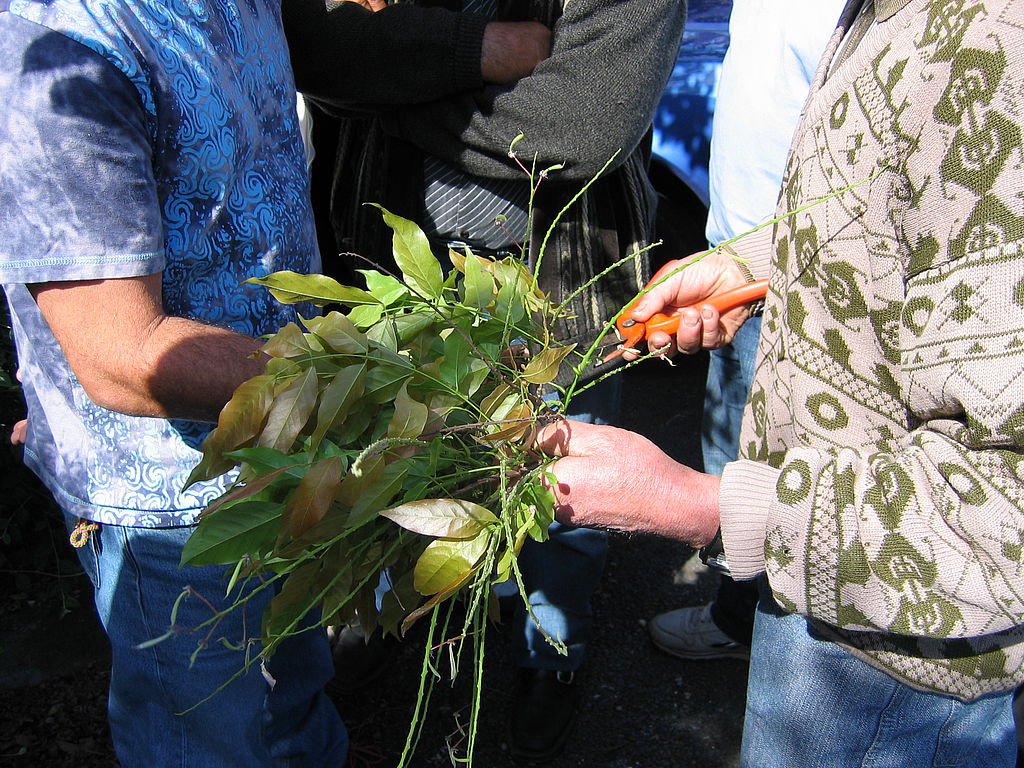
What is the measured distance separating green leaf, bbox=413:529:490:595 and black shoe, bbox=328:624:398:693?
162cm

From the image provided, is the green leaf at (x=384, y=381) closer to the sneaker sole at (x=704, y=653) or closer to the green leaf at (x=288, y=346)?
the green leaf at (x=288, y=346)

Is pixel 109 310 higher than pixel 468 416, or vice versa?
pixel 109 310

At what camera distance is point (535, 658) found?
245cm

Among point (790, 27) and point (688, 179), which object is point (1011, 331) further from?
point (688, 179)

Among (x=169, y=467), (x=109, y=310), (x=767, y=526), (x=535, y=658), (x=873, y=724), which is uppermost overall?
(x=109, y=310)

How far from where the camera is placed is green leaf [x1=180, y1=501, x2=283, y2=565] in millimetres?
1021

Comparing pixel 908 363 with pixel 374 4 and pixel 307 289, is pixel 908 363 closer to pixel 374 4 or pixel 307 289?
pixel 307 289

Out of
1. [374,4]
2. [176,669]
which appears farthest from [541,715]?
[374,4]

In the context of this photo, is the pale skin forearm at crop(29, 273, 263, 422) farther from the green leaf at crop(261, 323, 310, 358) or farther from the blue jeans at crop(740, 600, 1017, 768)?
the blue jeans at crop(740, 600, 1017, 768)

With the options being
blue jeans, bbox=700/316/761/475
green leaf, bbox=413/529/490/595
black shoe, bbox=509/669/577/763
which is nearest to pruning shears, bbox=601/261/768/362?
blue jeans, bbox=700/316/761/475

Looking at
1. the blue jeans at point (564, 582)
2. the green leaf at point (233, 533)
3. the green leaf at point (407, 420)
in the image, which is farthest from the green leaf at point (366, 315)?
the blue jeans at point (564, 582)

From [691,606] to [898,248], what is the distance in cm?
216

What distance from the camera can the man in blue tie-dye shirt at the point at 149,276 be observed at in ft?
3.95

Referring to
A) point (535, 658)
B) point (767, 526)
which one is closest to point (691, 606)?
point (535, 658)
